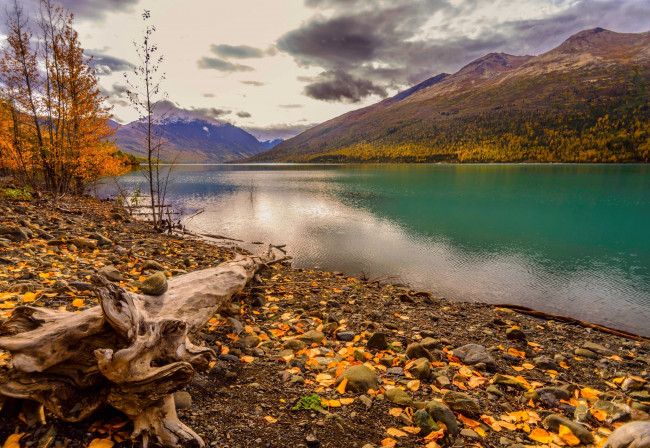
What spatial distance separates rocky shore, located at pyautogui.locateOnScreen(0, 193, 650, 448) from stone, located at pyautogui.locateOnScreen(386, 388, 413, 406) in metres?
0.03

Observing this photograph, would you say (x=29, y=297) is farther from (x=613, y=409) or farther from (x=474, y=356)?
(x=613, y=409)

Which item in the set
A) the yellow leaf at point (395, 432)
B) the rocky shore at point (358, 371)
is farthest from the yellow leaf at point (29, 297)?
the yellow leaf at point (395, 432)

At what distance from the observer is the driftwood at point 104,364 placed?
3.07 metres

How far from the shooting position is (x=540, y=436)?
13.1 ft

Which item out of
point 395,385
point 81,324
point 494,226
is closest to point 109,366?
point 81,324

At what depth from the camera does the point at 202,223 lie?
86.6 feet

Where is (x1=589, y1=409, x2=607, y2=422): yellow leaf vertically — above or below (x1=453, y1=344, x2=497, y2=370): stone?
above

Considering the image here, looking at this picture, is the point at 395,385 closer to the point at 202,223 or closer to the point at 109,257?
the point at 109,257

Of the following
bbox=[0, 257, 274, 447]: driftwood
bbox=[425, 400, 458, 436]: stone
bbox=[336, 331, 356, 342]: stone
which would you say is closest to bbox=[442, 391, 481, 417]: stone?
bbox=[425, 400, 458, 436]: stone

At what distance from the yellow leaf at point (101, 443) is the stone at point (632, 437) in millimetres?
5045

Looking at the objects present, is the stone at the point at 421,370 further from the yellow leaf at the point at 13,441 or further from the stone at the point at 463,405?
the yellow leaf at the point at 13,441

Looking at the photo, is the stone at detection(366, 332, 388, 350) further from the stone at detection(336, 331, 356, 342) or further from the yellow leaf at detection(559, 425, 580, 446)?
the yellow leaf at detection(559, 425, 580, 446)

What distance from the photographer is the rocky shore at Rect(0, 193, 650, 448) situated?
3.71 meters

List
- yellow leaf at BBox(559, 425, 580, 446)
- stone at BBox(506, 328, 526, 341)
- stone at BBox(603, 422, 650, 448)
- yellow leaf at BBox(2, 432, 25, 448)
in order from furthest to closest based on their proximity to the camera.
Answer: stone at BBox(506, 328, 526, 341) → yellow leaf at BBox(559, 425, 580, 446) → stone at BBox(603, 422, 650, 448) → yellow leaf at BBox(2, 432, 25, 448)
